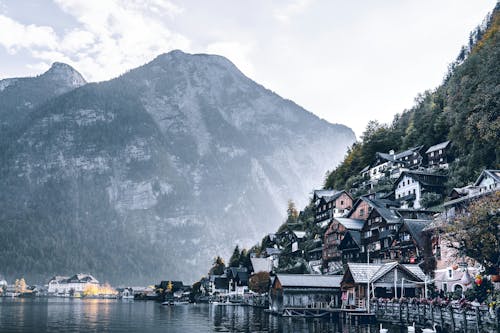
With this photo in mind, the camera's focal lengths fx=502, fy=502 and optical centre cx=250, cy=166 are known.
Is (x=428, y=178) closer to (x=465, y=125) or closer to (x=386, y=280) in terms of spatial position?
(x=465, y=125)

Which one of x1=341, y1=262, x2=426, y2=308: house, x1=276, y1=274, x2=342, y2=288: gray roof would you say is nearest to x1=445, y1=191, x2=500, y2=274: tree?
x1=341, y1=262, x2=426, y2=308: house

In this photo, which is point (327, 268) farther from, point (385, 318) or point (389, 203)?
point (385, 318)

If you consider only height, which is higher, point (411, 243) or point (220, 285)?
point (411, 243)

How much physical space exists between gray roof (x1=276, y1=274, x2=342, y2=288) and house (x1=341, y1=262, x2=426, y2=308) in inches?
427

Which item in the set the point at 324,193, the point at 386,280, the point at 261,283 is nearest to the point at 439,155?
the point at 324,193

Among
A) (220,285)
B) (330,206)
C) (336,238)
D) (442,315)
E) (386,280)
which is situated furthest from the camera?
(220,285)

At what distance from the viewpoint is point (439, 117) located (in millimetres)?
122562

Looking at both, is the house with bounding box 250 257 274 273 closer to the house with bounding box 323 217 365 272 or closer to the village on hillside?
the village on hillside

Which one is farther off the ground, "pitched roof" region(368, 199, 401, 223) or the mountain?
the mountain

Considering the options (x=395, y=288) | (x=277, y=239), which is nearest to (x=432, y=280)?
(x=395, y=288)

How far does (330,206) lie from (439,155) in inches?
1132

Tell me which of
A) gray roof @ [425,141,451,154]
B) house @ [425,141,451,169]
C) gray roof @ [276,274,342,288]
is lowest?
gray roof @ [276,274,342,288]

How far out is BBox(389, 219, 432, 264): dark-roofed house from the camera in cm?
7544

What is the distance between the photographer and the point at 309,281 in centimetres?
8475
